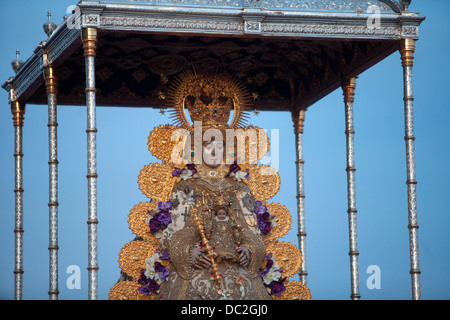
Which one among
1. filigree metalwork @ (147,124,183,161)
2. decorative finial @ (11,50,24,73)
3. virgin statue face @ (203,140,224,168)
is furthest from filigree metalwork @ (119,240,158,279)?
decorative finial @ (11,50,24,73)

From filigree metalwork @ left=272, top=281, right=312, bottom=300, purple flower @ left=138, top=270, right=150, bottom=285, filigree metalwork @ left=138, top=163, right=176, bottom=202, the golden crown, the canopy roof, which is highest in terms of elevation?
the canopy roof

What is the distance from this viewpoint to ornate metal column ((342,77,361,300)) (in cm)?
1639

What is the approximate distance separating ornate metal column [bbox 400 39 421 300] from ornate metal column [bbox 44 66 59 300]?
16.3ft

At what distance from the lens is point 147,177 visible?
16.1 meters

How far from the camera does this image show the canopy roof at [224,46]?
14734mm

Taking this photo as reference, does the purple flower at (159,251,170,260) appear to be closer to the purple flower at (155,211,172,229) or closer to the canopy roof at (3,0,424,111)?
the purple flower at (155,211,172,229)

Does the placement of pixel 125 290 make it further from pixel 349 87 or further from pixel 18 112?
pixel 349 87

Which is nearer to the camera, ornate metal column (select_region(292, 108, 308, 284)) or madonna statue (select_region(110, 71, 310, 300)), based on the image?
madonna statue (select_region(110, 71, 310, 300))

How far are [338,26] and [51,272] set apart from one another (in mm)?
5332

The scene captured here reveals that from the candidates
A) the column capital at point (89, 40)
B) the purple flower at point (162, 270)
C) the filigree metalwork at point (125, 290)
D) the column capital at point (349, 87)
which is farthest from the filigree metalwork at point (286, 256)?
the column capital at point (89, 40)

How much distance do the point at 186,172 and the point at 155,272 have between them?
157 cm
